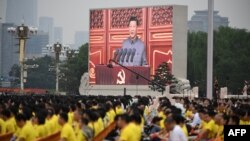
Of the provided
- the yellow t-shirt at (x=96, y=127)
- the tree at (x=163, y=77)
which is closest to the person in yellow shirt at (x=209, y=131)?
the yellow t-shirt at (x=96, y=127)

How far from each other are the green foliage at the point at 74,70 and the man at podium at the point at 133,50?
87.1 ft

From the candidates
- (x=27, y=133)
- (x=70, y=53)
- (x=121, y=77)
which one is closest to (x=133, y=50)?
(x=121, y=77)

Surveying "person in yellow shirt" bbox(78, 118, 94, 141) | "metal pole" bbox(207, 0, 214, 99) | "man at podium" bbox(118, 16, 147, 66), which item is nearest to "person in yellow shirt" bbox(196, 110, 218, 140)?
"person in yellow shirt" bbox(78, 118, 94, 141)

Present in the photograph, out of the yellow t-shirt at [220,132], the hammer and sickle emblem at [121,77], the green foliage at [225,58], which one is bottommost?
the yellow t-shirt at [220,132]

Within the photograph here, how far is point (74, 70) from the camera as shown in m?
99.4

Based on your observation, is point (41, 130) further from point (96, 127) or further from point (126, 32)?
point (126, 32)

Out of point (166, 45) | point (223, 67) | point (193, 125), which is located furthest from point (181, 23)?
point (193, 125)

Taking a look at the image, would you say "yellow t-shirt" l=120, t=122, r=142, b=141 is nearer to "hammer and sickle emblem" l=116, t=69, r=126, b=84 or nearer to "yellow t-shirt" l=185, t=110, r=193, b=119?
"yellow t-shirt" l=185, t=110, r=193, b=119

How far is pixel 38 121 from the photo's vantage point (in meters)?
16.7

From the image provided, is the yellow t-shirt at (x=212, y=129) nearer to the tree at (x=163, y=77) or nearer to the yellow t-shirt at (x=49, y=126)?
the yellow t-shirt at (x=49, y=126)

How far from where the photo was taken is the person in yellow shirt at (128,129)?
13781 millimetres

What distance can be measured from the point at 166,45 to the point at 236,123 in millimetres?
52644

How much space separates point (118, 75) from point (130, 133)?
58.1 meters

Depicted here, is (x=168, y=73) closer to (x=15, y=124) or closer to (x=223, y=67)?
(x=223, y=67)
